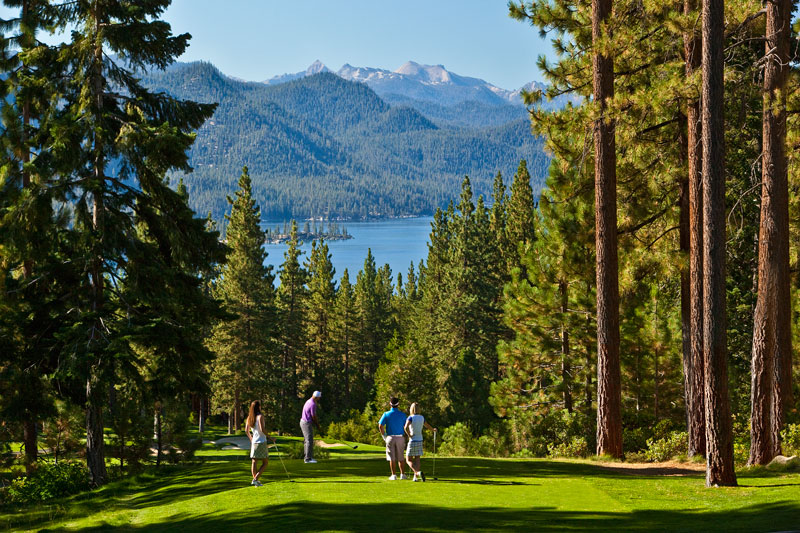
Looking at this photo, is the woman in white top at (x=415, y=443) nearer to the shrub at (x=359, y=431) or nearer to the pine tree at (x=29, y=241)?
the pine tree at (x=29, y=241)

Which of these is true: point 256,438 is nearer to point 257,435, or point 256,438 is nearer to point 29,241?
point 257,435

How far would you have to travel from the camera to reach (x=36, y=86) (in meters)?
17.6

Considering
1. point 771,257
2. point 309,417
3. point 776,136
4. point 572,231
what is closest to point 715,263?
point 771,257

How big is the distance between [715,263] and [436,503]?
574cm

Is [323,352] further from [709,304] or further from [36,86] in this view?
[709,304]

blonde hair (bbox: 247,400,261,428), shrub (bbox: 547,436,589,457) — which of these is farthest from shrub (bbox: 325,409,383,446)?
blonde hair (bbox: 247,400,261,428)

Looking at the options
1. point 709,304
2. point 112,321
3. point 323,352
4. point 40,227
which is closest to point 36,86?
point 40,227

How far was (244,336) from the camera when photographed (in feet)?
165

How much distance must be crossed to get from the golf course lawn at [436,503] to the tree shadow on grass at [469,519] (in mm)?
13

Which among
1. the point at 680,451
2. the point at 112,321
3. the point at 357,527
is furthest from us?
the point at 680,451

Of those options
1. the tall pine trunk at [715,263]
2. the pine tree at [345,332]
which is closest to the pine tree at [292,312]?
the pine tree at [345,332]

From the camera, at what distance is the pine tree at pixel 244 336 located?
161ft

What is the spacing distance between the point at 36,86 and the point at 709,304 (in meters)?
15.4

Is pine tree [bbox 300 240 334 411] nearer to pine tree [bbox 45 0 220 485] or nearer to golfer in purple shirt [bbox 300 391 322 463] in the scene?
pine tree [bbox 45 0 220 485]
